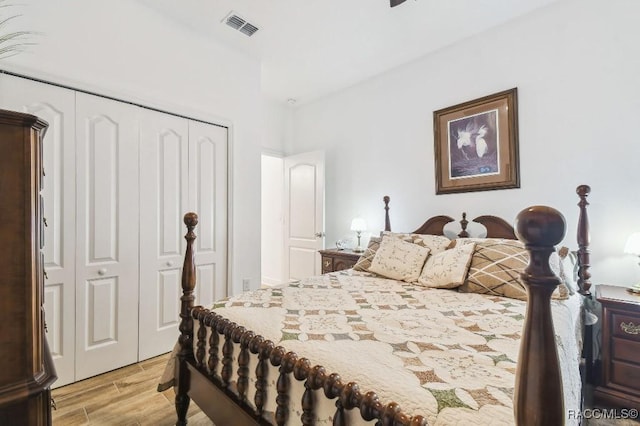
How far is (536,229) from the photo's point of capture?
0.53 metres

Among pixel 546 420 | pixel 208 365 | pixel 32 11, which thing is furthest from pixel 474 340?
pixel 32 11

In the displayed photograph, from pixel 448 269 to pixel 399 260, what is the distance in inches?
16.2

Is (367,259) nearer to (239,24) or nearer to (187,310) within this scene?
(187,310)

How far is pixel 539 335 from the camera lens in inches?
21.4

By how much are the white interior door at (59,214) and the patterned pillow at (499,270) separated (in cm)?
279

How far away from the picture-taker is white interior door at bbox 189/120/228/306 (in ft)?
9.40

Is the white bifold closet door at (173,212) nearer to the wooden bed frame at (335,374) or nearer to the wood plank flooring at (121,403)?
the wood plank flooring at (121,403)

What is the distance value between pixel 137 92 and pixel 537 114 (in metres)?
3.34

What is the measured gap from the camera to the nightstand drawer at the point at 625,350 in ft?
5.79

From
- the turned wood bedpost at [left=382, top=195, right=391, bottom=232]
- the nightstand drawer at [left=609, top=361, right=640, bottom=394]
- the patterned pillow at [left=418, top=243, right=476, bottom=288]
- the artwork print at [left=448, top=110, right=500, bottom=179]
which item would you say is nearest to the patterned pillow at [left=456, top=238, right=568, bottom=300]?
the patterned pillow at [left=418, top=243, right=476, bottom=288]

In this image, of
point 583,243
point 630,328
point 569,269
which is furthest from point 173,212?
point 630,328

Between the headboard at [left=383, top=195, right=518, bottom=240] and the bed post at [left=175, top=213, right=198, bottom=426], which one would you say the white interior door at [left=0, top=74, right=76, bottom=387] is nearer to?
the bed post at [left=175, top=213, right=198, bottom=426]

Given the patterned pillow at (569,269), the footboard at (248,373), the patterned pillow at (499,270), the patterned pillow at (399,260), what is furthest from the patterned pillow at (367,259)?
the footboard at (248,373)

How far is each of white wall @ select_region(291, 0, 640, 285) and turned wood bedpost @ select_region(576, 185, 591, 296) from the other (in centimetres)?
14
